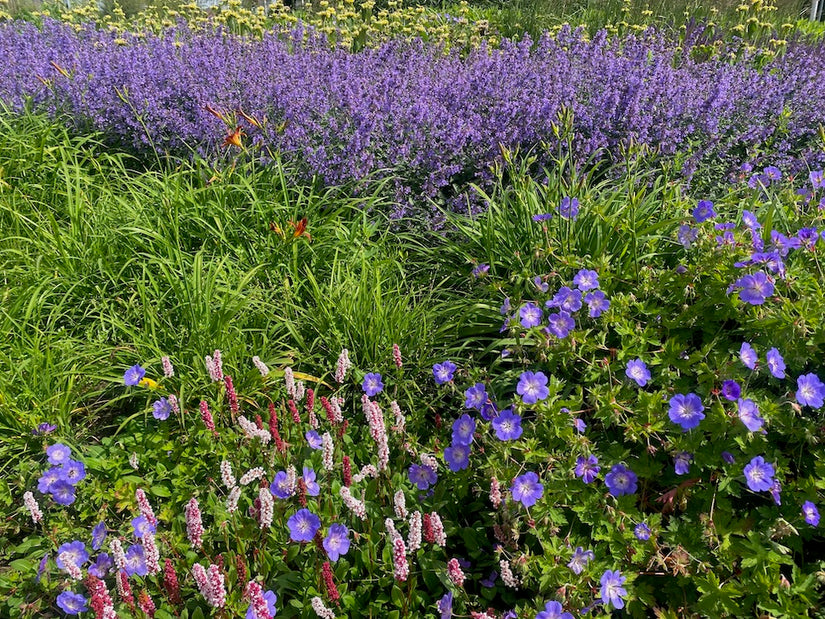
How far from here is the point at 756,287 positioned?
175 cm

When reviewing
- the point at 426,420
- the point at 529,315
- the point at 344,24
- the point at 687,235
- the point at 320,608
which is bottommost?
the point at 426,420

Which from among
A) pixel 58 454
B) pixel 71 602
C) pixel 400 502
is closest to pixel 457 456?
pixel 400 502

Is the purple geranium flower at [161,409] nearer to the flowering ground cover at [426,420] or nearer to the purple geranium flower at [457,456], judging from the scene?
the flowering ground cover at [426,420]

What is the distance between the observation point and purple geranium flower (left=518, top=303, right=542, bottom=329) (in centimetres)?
196

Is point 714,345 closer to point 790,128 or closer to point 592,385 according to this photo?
point 592,385

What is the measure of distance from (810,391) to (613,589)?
2.29 feet

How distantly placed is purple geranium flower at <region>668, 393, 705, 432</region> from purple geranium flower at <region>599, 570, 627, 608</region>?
1.29ft

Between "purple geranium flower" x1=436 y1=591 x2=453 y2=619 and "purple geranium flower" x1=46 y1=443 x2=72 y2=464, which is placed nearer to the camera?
"purple geranium flower" x1=436 y1=591 x2=453 y2=619

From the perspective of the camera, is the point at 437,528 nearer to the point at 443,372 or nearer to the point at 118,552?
the point at 443,372

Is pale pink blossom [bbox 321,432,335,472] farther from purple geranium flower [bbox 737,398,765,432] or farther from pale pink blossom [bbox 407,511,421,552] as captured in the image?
purple geranium flower [bbox 737,398,765,432]

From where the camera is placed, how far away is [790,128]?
11.6 feet

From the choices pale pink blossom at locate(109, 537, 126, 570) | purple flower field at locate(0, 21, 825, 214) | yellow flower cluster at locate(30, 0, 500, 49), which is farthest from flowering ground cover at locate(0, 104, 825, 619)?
yellow flower cluster at locate(30, 0, 500, 49)

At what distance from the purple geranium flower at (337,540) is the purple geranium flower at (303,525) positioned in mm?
48

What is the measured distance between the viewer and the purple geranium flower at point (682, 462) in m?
1.62
